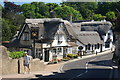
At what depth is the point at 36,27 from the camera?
31719mm

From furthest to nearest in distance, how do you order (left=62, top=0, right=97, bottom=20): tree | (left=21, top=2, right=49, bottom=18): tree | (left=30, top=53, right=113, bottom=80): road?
1. (left=62, top=0, right=97, bottom=20): tree
2. (left=21, top=2, right=49, bottom=18): tree
3. (left=30, top=53, right=113, bottom=80): road

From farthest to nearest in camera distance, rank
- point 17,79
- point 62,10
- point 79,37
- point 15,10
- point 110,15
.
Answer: point 62,10 → point 110,15 → point 15,10 → point 79,37 → point 17,79

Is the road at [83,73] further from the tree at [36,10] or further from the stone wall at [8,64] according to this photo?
the tree at [36,10]

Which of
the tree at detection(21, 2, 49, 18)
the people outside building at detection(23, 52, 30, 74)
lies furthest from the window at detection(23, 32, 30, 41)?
the tree at detection(21, 2, 49, 18)

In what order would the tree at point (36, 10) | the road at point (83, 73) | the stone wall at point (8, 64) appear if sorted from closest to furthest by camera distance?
the stone wall at point (8, 64) → the road at point (83, 73) → the tree at point (36, 10)

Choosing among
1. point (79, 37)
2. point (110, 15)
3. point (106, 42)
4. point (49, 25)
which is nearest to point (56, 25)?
point (49, 25)

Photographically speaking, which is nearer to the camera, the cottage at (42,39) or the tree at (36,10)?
the cottage at (42,39)

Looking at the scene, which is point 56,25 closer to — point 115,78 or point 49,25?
point 49,25

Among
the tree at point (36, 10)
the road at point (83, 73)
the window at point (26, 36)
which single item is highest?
the tree at point (36, 10)

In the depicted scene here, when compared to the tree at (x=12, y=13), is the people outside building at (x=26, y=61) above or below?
below

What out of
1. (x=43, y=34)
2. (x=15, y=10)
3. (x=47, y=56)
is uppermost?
(x=15, y=10)

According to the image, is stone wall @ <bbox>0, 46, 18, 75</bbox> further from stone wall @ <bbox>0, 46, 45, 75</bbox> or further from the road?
the road

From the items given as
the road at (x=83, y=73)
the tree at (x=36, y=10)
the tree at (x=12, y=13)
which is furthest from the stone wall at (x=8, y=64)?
the tree at (x=36, y=10)

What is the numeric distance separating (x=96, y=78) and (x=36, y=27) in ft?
64.9
